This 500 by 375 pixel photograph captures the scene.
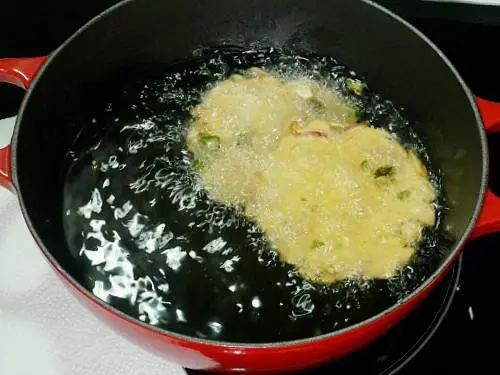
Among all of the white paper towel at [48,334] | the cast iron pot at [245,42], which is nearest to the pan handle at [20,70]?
the cast iron pot at [245,42]

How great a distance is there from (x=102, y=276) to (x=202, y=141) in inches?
12.1

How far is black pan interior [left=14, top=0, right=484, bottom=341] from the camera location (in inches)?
37.8

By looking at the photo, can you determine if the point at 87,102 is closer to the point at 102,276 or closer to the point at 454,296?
the point at 102,276

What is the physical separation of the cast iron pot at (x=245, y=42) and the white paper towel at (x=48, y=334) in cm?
9

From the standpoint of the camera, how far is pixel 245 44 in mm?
1226

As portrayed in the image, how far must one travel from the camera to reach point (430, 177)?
104cm

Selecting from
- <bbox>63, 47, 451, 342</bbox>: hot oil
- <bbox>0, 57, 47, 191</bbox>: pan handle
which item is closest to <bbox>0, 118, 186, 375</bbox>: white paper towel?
<bbox>63, 47, 451, 342</bbox>: hot oil

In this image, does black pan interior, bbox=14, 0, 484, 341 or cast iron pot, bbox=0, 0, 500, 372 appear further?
black pan interior, bbox=14, 0, 484, 341

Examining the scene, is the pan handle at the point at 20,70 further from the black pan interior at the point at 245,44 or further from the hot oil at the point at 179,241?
the hot oil at the point at 179,241

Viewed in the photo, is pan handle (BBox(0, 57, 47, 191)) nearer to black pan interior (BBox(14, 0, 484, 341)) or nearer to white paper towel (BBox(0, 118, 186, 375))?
black pan interior (BBox(14, 0, 484, 341))

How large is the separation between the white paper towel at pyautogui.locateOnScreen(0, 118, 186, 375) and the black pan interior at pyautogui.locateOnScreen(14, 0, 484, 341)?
0.09 metres

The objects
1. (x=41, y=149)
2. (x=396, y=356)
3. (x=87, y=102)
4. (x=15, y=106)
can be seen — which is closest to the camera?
(x=396, y=356)

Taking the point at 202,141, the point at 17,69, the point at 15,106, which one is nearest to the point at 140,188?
the point at 202,141

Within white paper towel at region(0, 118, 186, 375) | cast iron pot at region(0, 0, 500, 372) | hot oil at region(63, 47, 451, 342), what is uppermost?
cast iron pot at region(0, 0, 500, 372)
